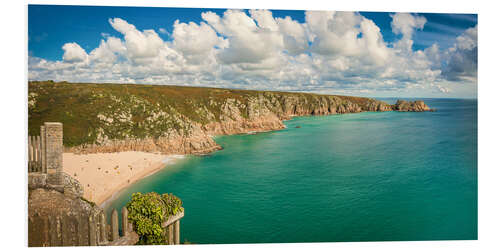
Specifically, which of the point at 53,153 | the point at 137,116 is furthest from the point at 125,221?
the point at 137,116

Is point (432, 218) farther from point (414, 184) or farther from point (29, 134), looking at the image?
point (29, 134)

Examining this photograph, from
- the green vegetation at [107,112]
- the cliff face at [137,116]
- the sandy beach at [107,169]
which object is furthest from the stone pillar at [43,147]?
the sandy beach at [107,169]

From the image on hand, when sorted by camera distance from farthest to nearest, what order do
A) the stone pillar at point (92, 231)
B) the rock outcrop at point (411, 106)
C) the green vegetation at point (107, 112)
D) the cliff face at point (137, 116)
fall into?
the rock outcrop at point (411, 106) → the cliff face at point (137, 116) → the green vegetation at point (107, 112) → the stone pillar at point (92, 231)

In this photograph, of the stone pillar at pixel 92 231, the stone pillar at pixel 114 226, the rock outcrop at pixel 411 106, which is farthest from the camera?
the rock outcrop at pixel 411 106

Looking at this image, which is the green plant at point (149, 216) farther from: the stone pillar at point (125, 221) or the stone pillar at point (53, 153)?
the stone pillar at point (53, 153)

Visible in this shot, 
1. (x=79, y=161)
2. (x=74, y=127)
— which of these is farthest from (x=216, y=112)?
(x=79, y=161)

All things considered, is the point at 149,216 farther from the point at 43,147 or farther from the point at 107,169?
the point at 107,169

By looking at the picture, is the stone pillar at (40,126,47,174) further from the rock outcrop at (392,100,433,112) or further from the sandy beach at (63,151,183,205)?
the rock outcrop at (392,100,433,112)
